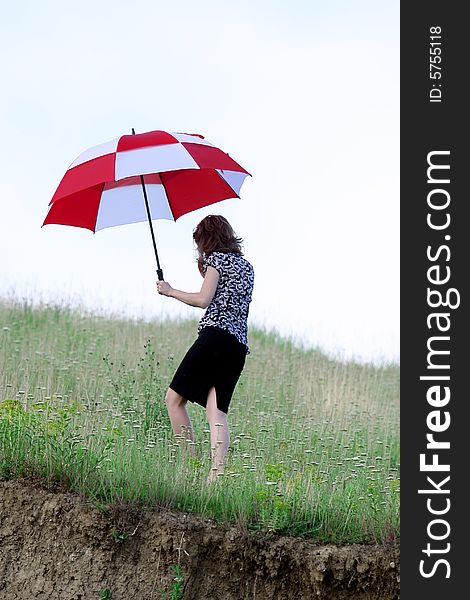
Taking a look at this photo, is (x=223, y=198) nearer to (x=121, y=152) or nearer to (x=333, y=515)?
(x=121, y=152)

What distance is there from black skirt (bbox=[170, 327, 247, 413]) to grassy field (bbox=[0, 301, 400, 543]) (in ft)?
1.58

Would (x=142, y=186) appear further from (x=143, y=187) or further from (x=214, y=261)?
(x=214, y=261)

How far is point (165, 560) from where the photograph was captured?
6543 mm

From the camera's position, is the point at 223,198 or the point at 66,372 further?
the point at 66,372

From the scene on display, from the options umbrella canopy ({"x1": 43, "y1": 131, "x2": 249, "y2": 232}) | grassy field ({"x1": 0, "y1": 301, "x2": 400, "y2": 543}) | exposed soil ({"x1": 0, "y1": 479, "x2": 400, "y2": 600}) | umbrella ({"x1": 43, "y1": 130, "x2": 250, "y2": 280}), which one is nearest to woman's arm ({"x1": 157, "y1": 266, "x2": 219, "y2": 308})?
umbrella ({"x1": 43, "y1": 130, "x2": 250, "y2": 280})

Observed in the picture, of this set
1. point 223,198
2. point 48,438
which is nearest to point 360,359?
point 223,198

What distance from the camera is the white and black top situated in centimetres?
748

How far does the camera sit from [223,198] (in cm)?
821

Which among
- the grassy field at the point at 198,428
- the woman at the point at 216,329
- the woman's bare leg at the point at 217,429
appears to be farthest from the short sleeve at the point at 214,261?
the grassy field at the point at 198,428

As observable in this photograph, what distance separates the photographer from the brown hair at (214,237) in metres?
7.61

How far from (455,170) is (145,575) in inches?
137

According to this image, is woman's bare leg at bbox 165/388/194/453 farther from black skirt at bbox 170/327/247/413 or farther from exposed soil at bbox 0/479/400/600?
exposed soil at bbox 0/479/400/600

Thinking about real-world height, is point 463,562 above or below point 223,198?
below

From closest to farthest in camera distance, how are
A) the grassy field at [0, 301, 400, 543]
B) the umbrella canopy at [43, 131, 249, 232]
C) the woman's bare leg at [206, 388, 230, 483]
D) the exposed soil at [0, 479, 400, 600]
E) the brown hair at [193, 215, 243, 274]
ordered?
the exposed soil at [0, 479, 400, 600]
the grassy field at [0, 301, 400, 543]
the umbrella canopy at [43, 131, 249, 232]
the woman's bare leg at [206, 388, 230, 483]
the brown hair at [193, 215, 243, 274]
